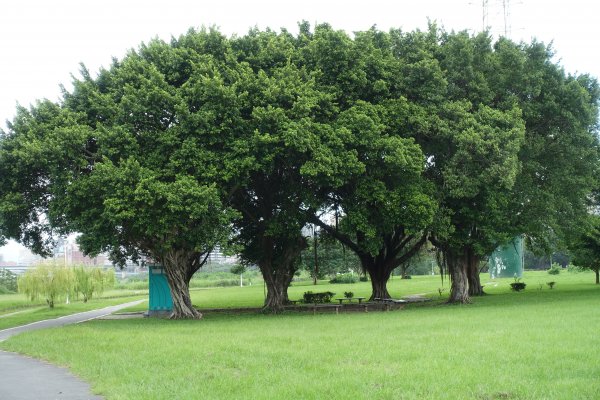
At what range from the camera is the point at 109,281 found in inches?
1683

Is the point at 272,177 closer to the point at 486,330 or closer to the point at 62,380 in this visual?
the point at 486,330

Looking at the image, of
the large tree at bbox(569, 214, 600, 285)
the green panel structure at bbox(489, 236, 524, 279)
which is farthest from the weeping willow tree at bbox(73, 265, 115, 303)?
the green panel structure at bbox(489, 236, 524, 279)

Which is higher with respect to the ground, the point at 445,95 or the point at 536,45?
the point at 536,45

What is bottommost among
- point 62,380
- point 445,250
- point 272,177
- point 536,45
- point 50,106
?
point 62,380

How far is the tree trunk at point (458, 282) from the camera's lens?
29688 mm

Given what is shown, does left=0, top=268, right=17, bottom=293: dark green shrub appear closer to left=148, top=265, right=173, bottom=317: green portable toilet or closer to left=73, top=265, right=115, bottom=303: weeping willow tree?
left=73, top=265, right=115, bottom=303: weeping willow tree

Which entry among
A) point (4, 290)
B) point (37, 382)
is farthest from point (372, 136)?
point (4, 290)

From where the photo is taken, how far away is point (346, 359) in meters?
11.8

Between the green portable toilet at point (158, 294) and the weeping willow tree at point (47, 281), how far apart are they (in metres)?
9.42

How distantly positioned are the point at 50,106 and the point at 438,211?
17.2 metres

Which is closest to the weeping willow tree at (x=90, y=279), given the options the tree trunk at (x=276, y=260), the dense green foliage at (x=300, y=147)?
the dense green foliage at (x=300, y=147)

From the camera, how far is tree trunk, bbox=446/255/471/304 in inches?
1169

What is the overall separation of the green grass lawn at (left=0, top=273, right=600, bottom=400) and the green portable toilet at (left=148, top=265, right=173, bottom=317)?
9.48 m

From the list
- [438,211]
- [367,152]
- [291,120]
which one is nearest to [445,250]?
[438,211]
